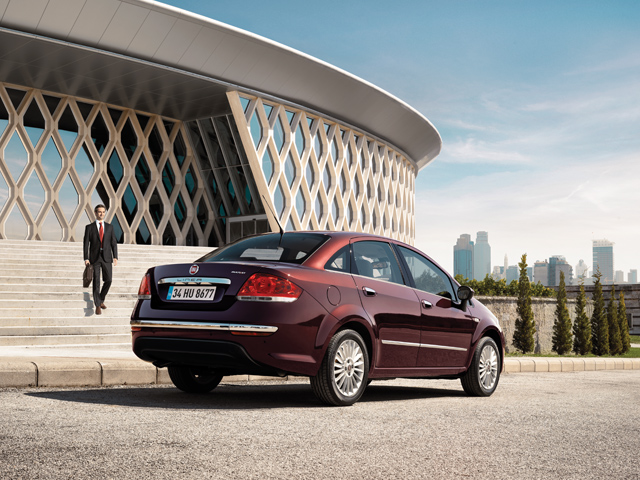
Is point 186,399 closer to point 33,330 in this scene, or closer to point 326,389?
point 326,389

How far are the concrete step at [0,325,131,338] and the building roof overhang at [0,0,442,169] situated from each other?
13.4 meters

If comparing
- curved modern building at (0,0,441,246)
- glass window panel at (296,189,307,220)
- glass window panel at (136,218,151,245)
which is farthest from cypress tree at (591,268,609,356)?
glass window panel at (136,218,151,245)

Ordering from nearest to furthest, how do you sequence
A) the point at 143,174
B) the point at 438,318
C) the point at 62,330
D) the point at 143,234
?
the point at 438,318 → the point at 62,330 → the point at 143,234 → the point at 143,174

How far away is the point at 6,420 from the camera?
4.66 meters

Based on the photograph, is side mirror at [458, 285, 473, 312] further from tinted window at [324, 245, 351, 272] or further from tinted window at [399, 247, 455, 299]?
tinted window at [324, 245, 351, 272]

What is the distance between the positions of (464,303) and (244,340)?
302cm

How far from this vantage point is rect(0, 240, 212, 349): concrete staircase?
1092cm

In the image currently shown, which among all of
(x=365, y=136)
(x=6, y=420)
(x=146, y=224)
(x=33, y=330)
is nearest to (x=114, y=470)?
(x=6, y=420)

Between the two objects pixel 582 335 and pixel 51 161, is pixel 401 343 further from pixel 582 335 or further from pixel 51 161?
pixel 51 161

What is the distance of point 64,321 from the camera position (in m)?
11.6

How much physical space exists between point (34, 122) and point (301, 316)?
82.6 ft

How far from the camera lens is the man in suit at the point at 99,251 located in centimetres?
1244

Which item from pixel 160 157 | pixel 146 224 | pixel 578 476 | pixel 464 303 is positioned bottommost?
pixel 578 476

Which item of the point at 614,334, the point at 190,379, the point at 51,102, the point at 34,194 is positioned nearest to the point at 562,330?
the point at 614,334
